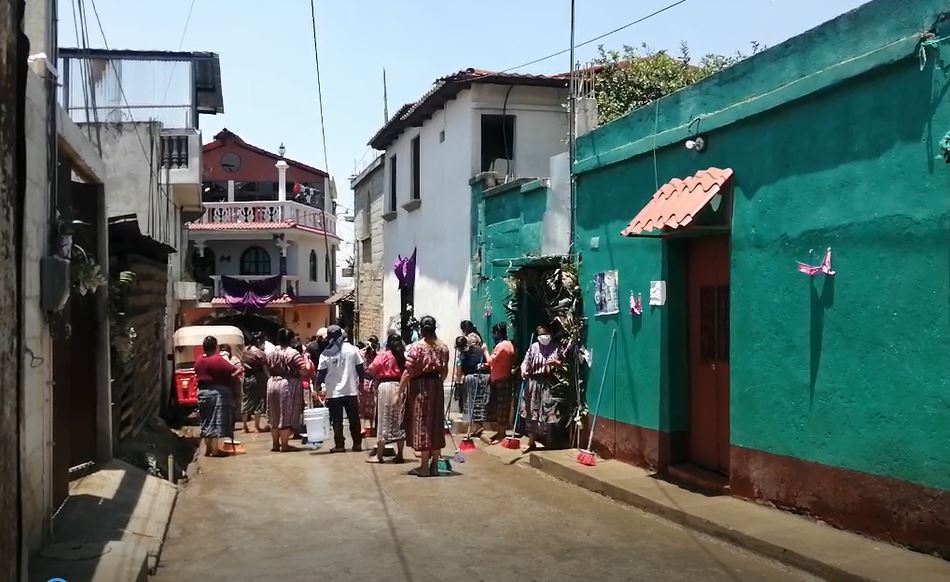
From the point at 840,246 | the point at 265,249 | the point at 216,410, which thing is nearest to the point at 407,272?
the point at 216,410

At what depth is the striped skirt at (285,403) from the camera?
12477 millimetres

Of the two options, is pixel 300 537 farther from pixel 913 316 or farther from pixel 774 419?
pixel 913 316

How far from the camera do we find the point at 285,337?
12422 mm

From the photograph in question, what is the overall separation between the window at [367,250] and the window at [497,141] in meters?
10.6

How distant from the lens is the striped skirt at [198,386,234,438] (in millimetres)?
11938

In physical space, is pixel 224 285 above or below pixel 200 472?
above

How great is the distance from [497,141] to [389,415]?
7.67 metres

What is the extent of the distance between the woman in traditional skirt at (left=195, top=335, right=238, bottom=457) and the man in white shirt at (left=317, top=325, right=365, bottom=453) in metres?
1.22

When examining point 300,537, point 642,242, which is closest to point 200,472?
point 300,537

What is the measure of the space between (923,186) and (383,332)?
65.2 ft

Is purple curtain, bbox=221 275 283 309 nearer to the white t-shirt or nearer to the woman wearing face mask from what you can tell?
the white t-shirt

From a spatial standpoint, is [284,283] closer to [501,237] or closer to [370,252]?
[370,252]

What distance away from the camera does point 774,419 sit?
769 cm

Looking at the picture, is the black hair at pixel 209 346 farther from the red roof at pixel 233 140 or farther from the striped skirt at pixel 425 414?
the red roof at pixel 233 140
